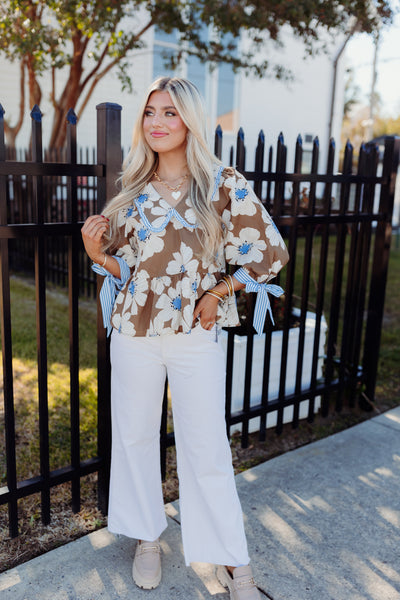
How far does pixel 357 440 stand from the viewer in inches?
143

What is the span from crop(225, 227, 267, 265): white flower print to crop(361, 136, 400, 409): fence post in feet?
6.35

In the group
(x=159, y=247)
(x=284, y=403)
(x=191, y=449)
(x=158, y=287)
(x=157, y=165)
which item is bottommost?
(x=284, y=403)

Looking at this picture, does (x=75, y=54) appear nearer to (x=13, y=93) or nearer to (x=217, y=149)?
(x=13, y=93)

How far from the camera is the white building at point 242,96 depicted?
431 inches

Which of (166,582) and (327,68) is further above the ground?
(327,68)

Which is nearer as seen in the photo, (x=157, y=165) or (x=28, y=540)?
(x=157, y=165)

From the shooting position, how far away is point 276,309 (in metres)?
4.30

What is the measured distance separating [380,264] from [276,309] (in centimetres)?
82

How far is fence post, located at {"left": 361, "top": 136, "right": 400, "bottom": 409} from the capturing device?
12.3ft

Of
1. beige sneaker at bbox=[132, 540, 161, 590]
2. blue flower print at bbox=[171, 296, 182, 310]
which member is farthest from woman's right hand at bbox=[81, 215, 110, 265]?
beige sneaker at bbox=[132, 540, 161, 590]

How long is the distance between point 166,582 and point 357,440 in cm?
177

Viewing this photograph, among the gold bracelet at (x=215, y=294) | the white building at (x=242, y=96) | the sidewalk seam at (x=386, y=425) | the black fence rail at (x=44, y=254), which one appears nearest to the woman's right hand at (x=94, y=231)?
the black fence rail at (x=44, y=254)

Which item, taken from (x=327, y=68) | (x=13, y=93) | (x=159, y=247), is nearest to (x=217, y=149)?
(x=159, y=247)

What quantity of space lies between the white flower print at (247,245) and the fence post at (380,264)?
1934 mm
